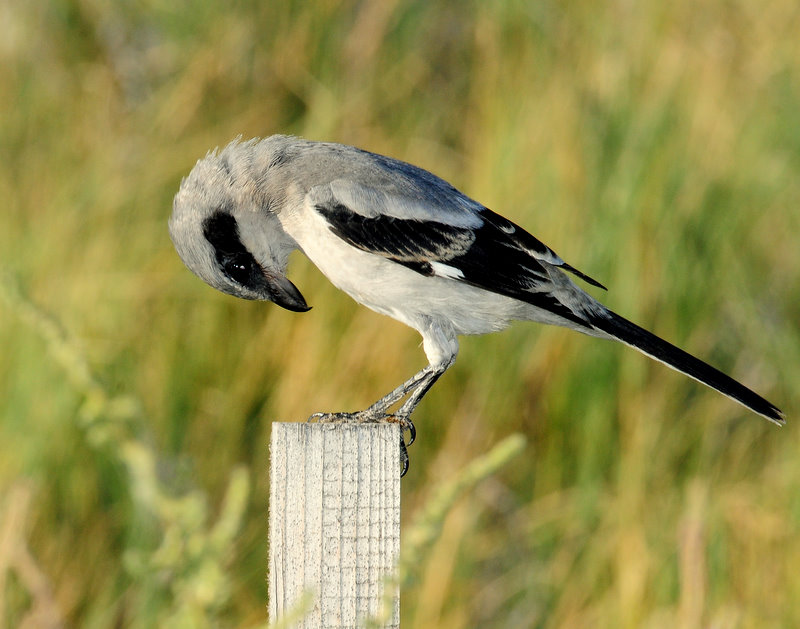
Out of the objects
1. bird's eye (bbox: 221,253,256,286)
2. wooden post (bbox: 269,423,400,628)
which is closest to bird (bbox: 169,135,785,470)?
bird's eye (bbox: 221,253,256,286)

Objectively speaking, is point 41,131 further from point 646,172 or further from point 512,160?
point 646,172

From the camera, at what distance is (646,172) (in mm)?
4465

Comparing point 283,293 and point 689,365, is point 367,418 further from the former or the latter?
point 689,365

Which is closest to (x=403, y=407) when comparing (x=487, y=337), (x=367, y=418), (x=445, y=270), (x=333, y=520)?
(x=367, y=418)

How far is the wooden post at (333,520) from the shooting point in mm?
1907

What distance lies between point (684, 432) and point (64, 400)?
253 centimetres

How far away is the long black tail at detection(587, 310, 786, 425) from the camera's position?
274 cm

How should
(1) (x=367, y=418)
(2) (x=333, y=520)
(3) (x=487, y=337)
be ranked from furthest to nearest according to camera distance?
(3) (x=487, y=337) → (1) (x=367, y=418) → (2) (x=333, y=520)

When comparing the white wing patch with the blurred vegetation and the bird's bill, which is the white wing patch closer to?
the bird's bill

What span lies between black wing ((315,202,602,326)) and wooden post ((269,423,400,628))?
95 centimetres

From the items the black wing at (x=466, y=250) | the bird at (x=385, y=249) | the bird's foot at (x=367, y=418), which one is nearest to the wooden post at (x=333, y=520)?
the bird's foot at (x=367, y=418)

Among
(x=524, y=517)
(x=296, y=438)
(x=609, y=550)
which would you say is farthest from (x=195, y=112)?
(x=296, y=438)

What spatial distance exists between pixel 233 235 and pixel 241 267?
9cm

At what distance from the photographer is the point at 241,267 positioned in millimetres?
2908
